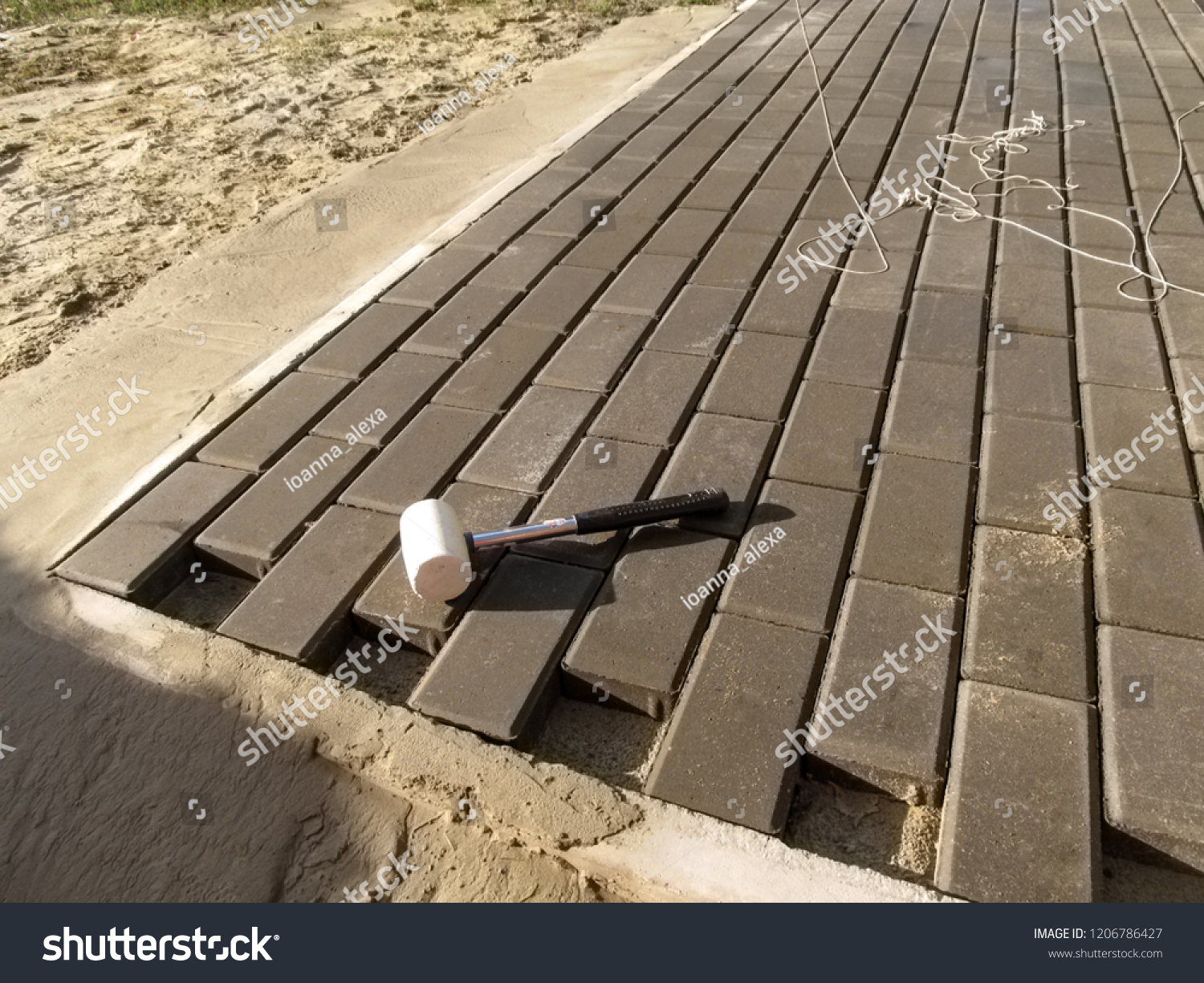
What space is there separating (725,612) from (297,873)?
1.18 m

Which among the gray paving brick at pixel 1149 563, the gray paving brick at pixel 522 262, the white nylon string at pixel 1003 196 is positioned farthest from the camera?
the gray paving brick at pixel 522 262

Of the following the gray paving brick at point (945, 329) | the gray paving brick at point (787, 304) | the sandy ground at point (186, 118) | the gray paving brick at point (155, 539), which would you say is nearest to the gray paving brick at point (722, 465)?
the gray paving brick at point (787, 304)

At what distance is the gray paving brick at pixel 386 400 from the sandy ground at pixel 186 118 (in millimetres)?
1593

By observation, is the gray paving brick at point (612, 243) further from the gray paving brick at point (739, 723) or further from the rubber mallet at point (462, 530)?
the gray paving brick at point (739, 723)

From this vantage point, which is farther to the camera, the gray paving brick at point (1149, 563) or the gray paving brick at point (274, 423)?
the gray paving brick at point (274, 423)

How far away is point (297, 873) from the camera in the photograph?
1.81 m

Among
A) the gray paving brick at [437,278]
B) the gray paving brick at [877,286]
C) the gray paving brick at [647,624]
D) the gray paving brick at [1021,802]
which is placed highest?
the gray paving brick at [437,278]

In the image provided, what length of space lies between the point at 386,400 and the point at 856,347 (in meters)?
1.77

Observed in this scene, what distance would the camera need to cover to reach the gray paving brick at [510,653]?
1973 millimetres

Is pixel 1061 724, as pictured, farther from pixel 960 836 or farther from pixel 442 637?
pixel 442 637

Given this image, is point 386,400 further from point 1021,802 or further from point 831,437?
point 1021,802

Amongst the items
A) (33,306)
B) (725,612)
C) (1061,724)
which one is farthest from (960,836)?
(33,306)

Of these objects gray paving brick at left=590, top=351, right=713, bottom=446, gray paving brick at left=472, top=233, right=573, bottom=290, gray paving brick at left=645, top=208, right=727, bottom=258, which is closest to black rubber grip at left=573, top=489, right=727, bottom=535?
gray paving brick at left=590, top=351, right=713, bottom=446

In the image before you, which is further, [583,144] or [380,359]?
[583,144]
